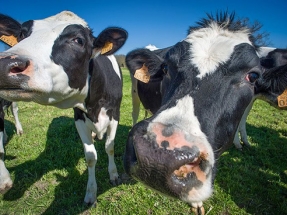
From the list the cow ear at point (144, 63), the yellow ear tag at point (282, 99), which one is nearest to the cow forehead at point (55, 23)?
the cow ear at point (144, 63)

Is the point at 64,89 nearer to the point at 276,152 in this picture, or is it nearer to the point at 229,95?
the point at 229,95

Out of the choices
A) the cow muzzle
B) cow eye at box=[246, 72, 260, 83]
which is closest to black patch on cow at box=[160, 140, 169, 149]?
cow eye at box=[246, 72, 260, 83]

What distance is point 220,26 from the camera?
258 centimetres

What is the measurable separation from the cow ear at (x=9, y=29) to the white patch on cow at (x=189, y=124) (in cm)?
294

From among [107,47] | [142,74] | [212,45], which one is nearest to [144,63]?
[142,74]

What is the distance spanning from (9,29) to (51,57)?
1.41 meters

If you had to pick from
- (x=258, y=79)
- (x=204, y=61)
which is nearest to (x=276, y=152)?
(x=258, y=79)

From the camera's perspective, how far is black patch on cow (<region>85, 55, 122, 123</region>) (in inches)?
146

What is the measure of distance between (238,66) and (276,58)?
1049 millimetres

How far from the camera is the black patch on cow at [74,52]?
2764mm

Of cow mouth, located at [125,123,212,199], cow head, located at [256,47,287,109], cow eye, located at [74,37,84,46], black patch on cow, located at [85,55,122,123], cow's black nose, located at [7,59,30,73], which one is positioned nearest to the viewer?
cow mouth, located at [125,123,212,199]

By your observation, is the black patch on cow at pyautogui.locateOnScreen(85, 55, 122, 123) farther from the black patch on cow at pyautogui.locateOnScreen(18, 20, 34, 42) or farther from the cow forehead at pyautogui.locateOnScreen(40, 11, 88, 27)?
the black patch on cow at pyautogui.locateOnScreen(18, 20, 34, 42)

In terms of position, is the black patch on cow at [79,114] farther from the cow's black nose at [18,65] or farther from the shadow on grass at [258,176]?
the shadow on grass at [258,176]

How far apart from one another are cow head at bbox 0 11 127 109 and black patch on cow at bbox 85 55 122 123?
0.73ft
